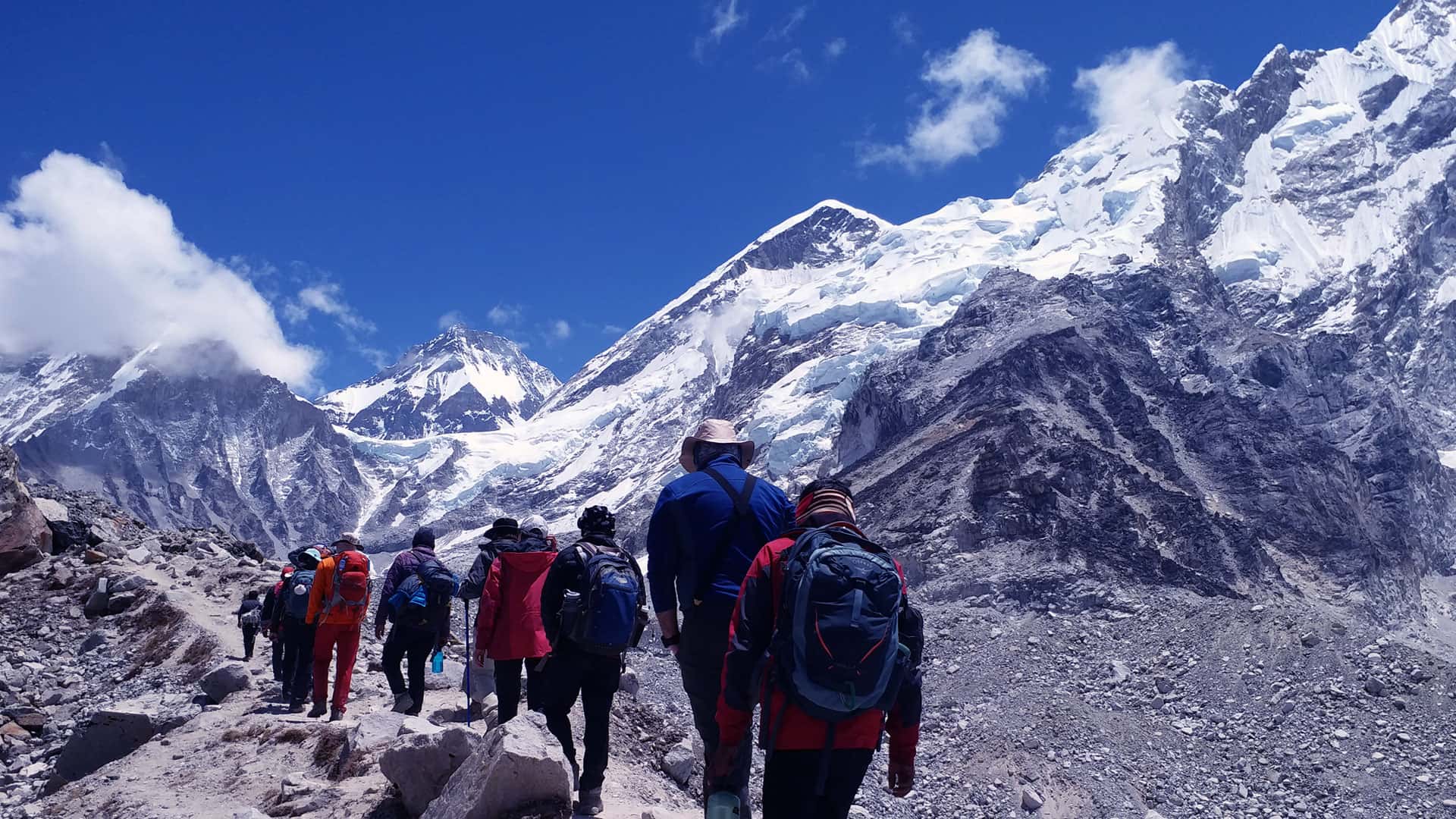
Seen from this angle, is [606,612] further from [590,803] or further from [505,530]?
[505,530]

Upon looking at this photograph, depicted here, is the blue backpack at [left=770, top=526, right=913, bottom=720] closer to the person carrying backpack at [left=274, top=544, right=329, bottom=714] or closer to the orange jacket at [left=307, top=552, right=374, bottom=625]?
the orange jacket at [left=307, top=552, right=374, bottom=625]

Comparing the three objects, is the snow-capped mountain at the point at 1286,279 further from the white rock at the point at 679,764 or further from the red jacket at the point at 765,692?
the red jacket at the point at 765,692

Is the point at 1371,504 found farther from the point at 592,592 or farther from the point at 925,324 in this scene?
the point at 592,592

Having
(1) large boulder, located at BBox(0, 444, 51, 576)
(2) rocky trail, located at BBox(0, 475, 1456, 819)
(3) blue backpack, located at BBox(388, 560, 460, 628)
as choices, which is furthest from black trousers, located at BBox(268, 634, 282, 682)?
(1) large boulder, located at BBox(0, 444, 51, 576)

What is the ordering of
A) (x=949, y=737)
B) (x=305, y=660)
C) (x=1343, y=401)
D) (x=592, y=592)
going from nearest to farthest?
(x=592, y=592) < (x=305, y=660) < (x=949, y=737) < (x=1343, y=401)

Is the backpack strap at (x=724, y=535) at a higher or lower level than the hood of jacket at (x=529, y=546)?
lower

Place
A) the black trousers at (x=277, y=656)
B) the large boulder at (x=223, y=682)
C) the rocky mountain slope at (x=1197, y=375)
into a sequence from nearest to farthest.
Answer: the large boulder at (x=223, y=682)
the black trousers at (x=277, y=656)
the rocky mountain slope at (x=1197, y=375)

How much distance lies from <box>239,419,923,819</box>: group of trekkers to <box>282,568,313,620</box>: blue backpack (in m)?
3.62

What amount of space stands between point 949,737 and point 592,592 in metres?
37.3

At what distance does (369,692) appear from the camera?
12.4 m

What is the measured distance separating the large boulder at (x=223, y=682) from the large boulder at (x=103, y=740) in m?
2.09

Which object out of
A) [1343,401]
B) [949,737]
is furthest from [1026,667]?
[1343,401]

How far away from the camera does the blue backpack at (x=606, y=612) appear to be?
648cm

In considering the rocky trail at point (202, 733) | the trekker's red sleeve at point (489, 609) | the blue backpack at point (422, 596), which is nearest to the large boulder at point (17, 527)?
the rocky trail at point (202, 733)
